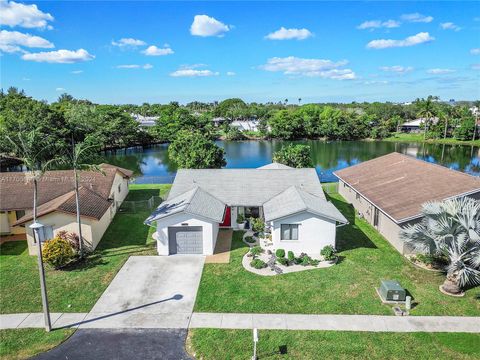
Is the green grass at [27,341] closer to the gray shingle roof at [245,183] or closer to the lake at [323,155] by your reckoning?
the gray shingle roof at [245,183]

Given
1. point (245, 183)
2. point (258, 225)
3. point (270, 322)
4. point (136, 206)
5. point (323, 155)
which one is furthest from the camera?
point (323, 155)

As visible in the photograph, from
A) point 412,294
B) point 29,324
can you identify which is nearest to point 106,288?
point 29,324

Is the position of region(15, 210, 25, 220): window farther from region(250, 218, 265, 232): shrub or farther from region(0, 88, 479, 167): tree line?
region(0, 88, 479, 167): tree line

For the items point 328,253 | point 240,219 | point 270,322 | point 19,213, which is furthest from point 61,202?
point 328,253

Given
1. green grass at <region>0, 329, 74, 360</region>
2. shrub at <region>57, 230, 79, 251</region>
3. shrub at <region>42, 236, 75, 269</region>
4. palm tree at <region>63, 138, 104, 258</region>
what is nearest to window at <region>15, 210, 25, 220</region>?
shrub at <region>57, 230, 79, 251</region>

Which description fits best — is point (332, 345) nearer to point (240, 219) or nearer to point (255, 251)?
point (255, 251)

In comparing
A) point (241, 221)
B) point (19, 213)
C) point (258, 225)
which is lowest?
point (241, 221)

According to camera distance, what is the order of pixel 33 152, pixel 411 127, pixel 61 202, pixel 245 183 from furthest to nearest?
pixel 411 127 < pixel 245 183 < pixel 61 202 < pixel 33 152
